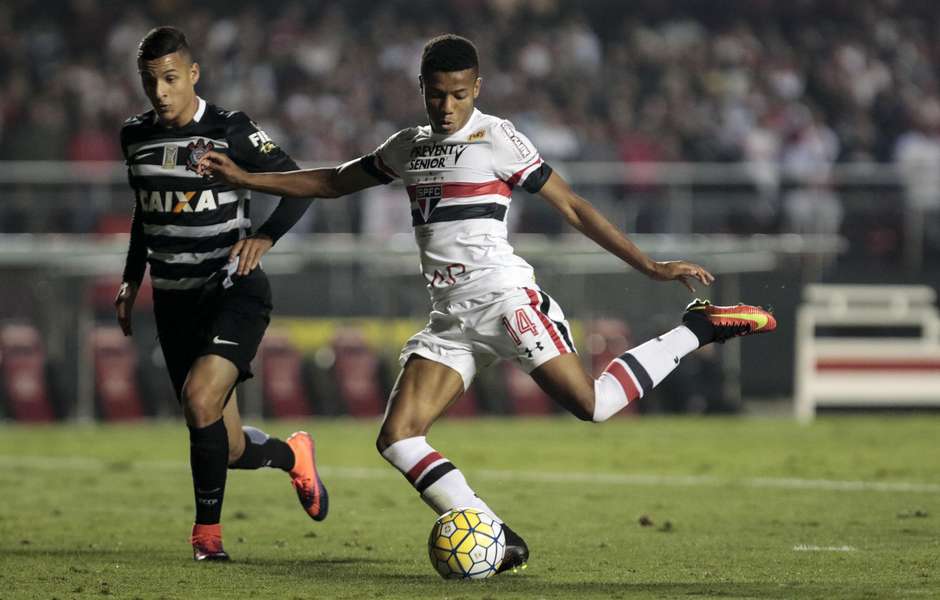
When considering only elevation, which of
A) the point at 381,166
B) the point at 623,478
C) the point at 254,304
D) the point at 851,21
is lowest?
the point at 623,478

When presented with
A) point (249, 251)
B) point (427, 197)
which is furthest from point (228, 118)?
point (427, 197)

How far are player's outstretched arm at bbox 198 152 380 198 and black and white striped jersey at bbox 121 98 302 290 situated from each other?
0.85ft

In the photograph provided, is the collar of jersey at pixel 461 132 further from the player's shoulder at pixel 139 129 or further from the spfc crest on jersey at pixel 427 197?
the player's shoulder at pixel 139 129

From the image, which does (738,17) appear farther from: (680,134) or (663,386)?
(663,386)

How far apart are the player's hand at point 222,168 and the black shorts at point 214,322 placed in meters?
0.60

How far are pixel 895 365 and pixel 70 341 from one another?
8786mm

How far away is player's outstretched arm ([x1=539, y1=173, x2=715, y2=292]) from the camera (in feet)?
23.7

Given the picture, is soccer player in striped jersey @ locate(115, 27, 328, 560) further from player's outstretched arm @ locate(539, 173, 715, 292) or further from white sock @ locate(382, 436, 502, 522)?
player's outstretched arm @ locate(539, 173, 715, 292)

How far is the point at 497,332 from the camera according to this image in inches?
281

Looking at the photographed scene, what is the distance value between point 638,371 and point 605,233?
665 mm

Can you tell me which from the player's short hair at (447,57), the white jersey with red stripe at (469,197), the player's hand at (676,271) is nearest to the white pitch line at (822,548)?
the player's hand at (676,271)

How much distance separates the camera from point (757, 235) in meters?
20.0

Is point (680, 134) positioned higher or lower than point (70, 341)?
higher

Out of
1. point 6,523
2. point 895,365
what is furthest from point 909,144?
point 6,523
